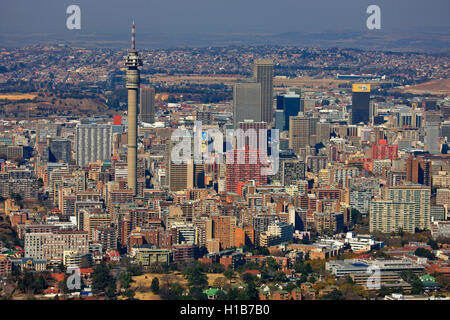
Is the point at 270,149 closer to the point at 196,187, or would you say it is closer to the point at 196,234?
the point at 196,187

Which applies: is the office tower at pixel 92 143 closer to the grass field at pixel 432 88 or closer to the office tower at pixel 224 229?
the office tower at pixel 224 229

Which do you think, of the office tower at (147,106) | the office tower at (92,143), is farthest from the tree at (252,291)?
the office tower at (147,106)

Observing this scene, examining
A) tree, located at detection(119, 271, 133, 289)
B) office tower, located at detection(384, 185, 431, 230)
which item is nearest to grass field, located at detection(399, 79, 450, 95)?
office tower, located at detection(384, 185, 431, 230)

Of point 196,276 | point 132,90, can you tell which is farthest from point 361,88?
point 196,276

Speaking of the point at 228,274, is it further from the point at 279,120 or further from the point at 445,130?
the point at 279,120

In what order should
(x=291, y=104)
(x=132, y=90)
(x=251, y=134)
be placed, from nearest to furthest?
(x=132, y=90), (x=251, y=134), (x=291, y=104)

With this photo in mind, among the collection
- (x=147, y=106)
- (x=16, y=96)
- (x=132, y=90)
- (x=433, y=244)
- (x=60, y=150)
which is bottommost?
(x=433, y=244)
